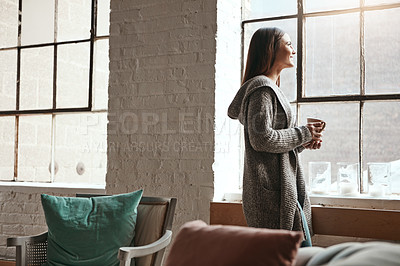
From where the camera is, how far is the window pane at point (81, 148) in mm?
4113

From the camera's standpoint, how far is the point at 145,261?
2.64 metres

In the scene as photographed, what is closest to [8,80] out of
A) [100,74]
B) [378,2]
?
[100,74]

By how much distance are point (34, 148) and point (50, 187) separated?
0.48 m

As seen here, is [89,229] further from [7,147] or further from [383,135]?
[7,147]

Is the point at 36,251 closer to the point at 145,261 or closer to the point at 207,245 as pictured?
the point at 145,261

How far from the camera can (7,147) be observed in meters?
4.52

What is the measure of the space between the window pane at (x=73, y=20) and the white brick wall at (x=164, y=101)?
20.6 inches

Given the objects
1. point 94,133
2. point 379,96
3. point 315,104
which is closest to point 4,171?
point 94,133

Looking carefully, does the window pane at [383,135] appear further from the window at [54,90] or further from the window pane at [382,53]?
the window at [54,90]

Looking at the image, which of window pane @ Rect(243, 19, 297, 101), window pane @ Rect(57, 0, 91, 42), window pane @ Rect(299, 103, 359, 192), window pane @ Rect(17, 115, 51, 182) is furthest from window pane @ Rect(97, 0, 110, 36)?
window pane @ Rect(299, 103, 359, 192)

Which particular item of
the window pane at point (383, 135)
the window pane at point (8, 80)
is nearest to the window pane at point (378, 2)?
the window pane at point (383, 135)

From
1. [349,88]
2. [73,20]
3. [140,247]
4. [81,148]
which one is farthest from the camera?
[73,20]

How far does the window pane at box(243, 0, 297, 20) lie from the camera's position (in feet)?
11.7

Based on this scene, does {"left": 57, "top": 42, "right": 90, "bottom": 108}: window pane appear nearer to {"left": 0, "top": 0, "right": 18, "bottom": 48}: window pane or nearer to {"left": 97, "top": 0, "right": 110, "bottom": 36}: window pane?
{"left": 97, "top": 0, "right": 110, "bottom": 36}: window pane
